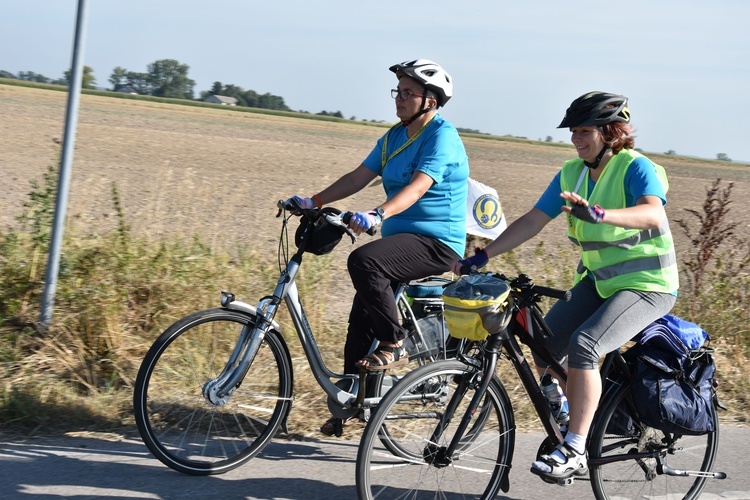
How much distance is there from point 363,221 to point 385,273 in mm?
424

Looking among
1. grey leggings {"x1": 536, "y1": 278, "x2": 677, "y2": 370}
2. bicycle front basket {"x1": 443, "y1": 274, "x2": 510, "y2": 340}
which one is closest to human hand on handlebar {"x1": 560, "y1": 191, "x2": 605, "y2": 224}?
bicycle front basket {"x1": 443, "y1": 274, "x2": 510, "y2": 340}

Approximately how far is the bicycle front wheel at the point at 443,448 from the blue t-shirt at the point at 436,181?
943 millimetres

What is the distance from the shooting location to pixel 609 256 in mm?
3977

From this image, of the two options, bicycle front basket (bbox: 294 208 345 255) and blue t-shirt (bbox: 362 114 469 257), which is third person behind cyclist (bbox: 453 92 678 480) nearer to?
blue t-shirt (bbox: 362 114 469 257)

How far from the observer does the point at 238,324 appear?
14.8 ft

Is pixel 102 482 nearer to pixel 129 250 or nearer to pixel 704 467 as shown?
pixel 129 250

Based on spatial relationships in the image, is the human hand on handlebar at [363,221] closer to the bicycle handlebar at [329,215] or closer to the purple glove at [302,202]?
the bicycle handlebar at [329,215]

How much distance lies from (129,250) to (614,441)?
3.80 metres

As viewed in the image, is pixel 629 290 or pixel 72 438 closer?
pixel 629 290

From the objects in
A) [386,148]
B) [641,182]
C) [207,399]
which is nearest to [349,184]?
[386,148]

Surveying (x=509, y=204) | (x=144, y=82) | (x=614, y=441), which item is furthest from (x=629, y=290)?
(x=144, y=82)

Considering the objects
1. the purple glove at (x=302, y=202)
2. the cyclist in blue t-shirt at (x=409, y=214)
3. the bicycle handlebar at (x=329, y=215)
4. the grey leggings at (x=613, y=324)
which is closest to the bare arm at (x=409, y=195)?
the cyclist in blue t-shirt at (x=409, y=214)

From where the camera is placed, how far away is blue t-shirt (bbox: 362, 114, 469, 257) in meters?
4.61

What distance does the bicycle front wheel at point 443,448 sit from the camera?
3.71m
